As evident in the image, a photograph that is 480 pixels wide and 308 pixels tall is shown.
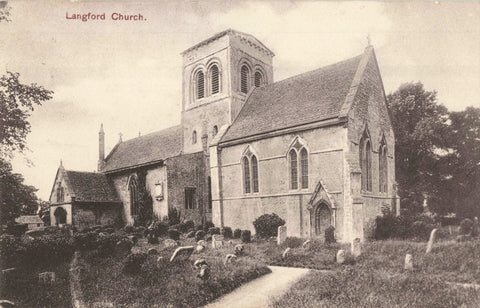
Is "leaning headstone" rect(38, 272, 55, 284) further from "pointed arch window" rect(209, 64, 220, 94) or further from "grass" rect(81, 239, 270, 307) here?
"pointed arch window" rect(209, 64, 220, 94)

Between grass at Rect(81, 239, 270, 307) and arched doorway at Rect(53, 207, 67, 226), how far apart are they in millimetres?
18410

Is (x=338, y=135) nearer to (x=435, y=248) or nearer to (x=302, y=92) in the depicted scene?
(x=302, y=92)

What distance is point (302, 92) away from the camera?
22.8 metres

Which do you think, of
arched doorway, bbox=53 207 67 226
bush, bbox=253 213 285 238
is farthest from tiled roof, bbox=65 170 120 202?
bush, bbox=253 213 285 238

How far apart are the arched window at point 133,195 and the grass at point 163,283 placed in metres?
16.6

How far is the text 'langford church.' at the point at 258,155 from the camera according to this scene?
61.2 ft

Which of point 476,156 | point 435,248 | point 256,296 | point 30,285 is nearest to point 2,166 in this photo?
point 30,285

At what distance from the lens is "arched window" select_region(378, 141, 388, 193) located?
21.6 metres

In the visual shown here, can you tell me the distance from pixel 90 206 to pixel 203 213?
9.56m

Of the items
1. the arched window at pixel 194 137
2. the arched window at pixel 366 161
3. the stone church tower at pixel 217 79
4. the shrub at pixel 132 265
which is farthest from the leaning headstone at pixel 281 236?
the arched window at pixel 194 137

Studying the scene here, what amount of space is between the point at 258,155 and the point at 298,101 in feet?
13.9

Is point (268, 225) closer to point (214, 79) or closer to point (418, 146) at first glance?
point (214, 79)

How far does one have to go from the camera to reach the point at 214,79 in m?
29.4

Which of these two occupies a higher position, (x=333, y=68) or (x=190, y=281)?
(x=333, y=68)
